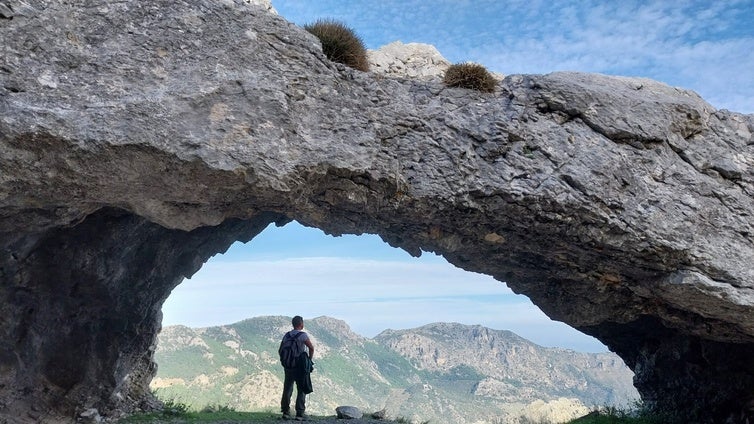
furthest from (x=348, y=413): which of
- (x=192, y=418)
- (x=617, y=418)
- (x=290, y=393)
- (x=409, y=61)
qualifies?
(x=409, y=61)

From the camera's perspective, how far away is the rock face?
32.5 ft

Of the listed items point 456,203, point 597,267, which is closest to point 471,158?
point 456,203

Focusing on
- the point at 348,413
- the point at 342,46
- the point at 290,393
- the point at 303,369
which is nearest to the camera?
the point at 342,46

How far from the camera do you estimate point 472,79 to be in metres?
13.1

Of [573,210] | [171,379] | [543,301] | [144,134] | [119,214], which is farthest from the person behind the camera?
[171,379]

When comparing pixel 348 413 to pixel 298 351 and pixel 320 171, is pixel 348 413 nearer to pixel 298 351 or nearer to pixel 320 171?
pixel 298 351

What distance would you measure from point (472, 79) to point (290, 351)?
943 centimetres

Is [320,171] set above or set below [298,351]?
above

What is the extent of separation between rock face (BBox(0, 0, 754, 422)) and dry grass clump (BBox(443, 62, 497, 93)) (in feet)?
1.20

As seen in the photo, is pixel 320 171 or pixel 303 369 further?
pixel 303 369

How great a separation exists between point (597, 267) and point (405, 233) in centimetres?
470

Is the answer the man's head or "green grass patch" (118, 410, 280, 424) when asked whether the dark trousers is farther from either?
the man's head

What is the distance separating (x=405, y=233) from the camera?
44.9 ft

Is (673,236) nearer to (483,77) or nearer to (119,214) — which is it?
(483,77)
